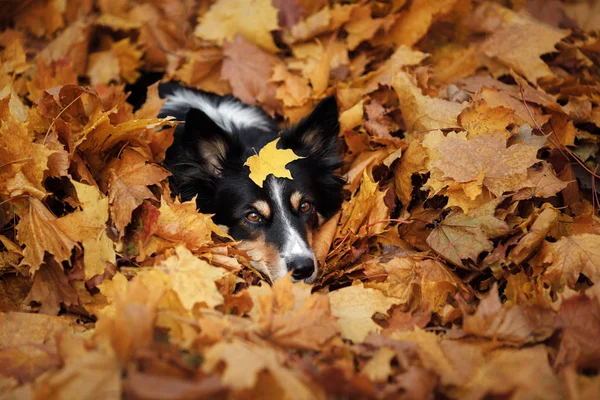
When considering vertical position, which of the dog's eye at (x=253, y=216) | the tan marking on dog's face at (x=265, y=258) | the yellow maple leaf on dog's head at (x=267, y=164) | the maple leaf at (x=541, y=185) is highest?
the yellow maple leaf on dog's head at (x=267, y=164)

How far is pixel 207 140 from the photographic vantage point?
138 inches

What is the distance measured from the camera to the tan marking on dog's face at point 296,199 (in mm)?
3605

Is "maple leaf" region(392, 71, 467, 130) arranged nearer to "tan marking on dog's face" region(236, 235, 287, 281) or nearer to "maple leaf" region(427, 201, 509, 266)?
"maple leaf" region(427, 201, 509, 266)

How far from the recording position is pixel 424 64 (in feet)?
14.8

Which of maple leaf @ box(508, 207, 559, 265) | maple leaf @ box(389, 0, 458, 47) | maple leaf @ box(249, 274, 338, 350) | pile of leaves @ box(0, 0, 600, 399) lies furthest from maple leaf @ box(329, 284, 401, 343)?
maple leaf @ box(389, 0, 458, 47)

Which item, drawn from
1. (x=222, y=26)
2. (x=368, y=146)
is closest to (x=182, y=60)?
(x=222, y=26)

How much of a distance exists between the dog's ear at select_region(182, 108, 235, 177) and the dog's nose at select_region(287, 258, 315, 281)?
871mm

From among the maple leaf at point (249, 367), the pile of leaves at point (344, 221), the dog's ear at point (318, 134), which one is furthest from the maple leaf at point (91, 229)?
the dog's ear at point (318, 134)

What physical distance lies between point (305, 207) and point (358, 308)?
1132mm

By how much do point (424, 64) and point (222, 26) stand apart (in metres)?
1.80

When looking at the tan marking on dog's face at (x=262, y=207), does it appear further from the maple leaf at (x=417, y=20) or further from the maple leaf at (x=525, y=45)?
the maple leaf at (x=525, y=45)

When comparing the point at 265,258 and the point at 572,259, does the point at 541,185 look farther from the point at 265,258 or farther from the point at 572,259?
the point at 265,258

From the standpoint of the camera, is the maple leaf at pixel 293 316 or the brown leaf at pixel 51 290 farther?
the brown leaf at pixel 51 290

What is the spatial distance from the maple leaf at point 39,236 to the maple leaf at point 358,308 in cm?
136
